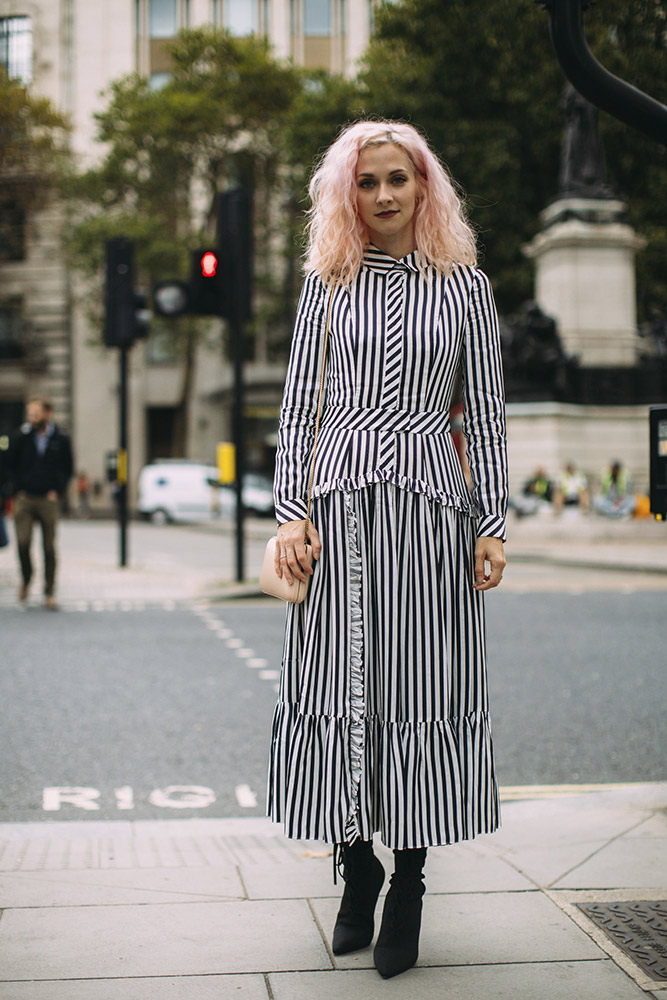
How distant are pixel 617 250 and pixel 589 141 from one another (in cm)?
228

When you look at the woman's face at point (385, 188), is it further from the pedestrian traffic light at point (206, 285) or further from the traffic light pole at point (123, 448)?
the traffic light pole at point (123, 448)

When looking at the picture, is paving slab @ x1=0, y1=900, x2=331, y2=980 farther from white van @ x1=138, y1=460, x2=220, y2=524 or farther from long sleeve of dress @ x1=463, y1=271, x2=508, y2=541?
white van @ x1=138, y1=460, x2=220, y2=524

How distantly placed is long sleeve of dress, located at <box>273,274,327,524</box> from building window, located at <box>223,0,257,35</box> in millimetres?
45377

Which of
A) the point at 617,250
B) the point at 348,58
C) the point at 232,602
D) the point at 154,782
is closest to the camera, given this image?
the point at 154,782

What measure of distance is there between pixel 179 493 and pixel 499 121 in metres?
13.6

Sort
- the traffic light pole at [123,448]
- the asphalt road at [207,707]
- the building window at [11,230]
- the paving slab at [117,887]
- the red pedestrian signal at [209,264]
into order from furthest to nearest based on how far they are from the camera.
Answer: the building window at [11,230]
the traffic light pole at [123,448]
the red pedestrian signal at [209,264]
the asphalt road at [207,707]
the paving slab at [117,887]

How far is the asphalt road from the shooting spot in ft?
16.5

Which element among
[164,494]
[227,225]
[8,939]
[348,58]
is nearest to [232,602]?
[227,225]

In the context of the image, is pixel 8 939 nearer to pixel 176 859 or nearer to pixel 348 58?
pixel 176 859

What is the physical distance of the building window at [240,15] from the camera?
148 ft

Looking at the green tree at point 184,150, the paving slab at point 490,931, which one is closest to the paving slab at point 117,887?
the paving slab at point 490,931

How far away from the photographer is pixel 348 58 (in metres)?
45.3

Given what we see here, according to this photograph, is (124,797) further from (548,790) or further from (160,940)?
(160,940)

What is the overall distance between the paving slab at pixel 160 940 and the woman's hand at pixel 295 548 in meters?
0.89
